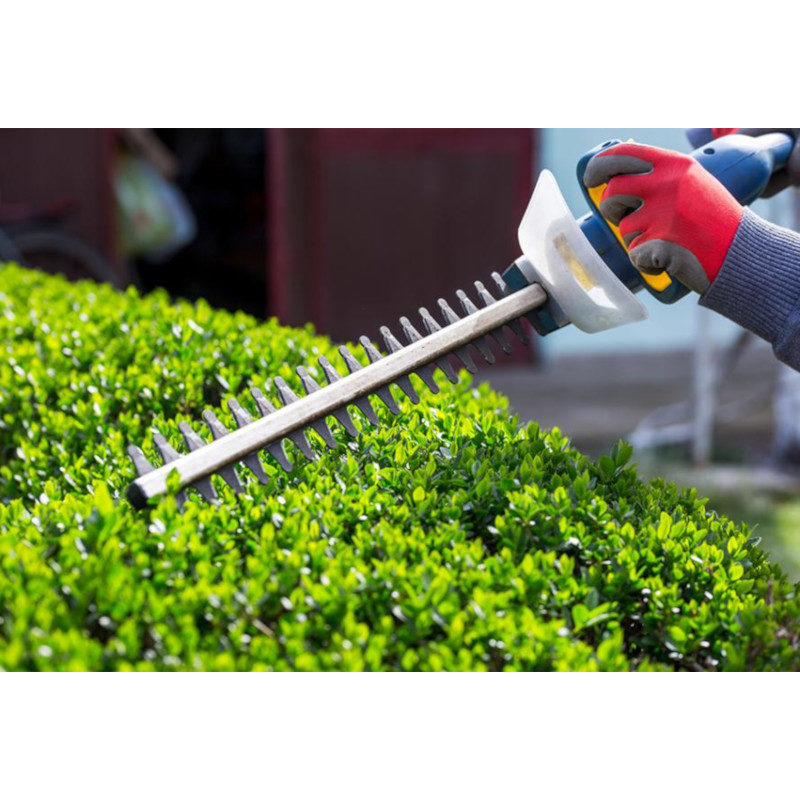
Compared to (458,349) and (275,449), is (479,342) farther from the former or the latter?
(275,449)

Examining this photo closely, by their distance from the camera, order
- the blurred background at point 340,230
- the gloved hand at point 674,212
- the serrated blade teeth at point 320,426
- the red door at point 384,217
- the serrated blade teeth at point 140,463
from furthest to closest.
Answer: the red door at point 384,217 → the blurred background at point 340,230 → the serrated blade teeth at point 320,426 → the gloved hand at point 674,212 → the serrated blade teeth at point 140,463

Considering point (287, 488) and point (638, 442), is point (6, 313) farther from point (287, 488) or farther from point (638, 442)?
point (638, 442)

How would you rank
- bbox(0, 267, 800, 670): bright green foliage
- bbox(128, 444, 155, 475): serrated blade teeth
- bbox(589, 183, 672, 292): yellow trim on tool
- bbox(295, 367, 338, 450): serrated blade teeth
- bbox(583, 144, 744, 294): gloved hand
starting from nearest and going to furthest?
1. bbox(0, 267, 800, 670): bright green foliage
2. bbox(128, 444, 155, 475): serrated blade teeth
3. bbox(583, 144, 744, 294): gloved hand
4. bbox(295, 367, 338, 450): serrated blade teeth
5. bbox(589, 183, 672, 292): yellow trim on tool

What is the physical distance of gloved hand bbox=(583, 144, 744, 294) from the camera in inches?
90.6

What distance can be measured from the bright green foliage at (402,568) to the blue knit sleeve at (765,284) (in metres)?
0.41

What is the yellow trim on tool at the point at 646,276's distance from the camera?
2523mm

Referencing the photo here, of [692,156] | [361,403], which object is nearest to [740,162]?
[692,156]

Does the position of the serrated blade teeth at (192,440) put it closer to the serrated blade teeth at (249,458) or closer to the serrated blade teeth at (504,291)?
the serrated blade teeth at (249,458)

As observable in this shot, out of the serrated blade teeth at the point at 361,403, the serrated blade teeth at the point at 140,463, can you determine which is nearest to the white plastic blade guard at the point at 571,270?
the serrated blade teeth at the point at 361,403

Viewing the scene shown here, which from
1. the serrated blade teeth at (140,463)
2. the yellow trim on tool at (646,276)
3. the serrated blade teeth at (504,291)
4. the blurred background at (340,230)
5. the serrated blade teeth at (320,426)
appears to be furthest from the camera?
the blurred background at (340,230)

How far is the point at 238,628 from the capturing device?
1802 millimetres

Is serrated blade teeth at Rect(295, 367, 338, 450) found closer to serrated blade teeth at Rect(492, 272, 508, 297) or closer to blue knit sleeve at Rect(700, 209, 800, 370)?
serrated blade teeth at Rect(492, 272, 508, 297)

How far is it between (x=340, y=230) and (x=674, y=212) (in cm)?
692

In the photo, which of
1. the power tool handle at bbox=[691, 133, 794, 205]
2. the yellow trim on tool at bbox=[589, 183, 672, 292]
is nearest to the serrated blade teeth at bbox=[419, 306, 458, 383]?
the yellow trim on tool at bbox=[589, 183, 672, 292]
